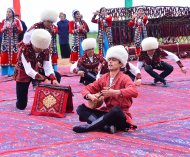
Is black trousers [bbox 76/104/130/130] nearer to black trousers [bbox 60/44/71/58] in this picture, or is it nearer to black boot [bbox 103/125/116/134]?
black boot [bbox 103/125/116/134]

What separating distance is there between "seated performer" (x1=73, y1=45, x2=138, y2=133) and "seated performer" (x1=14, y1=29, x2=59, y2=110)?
1.01m

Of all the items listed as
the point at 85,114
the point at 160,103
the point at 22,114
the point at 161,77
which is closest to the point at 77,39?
the point at 161,77

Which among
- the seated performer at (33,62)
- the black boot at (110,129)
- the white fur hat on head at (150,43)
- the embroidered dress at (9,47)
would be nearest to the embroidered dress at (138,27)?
the embroidered dress at (9,47)

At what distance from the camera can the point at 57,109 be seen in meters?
5.43

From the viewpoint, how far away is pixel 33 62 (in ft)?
18.6

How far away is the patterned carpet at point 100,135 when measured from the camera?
378 cm

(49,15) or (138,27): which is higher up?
(49,15)

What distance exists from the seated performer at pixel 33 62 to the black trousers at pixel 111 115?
937mm

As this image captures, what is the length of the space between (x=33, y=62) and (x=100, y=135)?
1662mm

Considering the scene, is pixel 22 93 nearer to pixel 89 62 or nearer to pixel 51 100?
pixel 51 100

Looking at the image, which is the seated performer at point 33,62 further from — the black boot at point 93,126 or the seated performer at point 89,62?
the seated performer at point 89,62

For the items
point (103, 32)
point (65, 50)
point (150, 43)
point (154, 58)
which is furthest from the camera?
point (65, 50)

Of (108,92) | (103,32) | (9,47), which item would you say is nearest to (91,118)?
(108,92)

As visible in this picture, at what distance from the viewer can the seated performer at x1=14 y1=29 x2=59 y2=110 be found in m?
5.41
